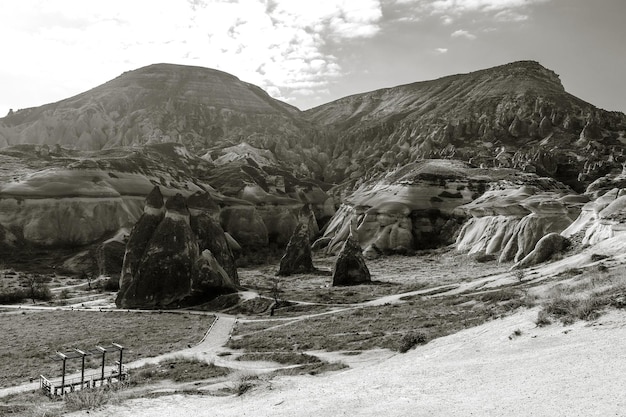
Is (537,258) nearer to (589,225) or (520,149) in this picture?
(589,225)

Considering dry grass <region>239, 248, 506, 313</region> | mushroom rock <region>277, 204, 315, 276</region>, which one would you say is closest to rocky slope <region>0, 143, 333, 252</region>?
dry grass <region>239, 248, 506, 313</region>

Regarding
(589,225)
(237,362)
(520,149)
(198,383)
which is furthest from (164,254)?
(520,149)

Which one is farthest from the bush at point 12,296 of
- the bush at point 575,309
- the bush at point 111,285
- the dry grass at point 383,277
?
the bush at point 575,309

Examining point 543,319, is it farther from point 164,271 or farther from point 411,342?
point 164,271

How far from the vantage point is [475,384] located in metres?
13.9

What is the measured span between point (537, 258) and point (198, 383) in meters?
38.8

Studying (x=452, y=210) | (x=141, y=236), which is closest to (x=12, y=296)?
(x=141, y=236)

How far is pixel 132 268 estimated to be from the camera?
54.9 m

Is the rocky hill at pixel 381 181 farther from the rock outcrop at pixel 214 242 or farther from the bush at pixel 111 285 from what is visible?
the rock outcrop at pixel 214 242

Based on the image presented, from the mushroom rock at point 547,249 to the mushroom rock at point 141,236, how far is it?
37.2 metres

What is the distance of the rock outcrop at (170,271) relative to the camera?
51.0 m

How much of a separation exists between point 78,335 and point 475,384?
3038 centimetres

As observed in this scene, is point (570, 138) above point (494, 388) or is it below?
above

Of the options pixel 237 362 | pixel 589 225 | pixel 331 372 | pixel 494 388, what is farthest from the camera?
pixel 589 225
